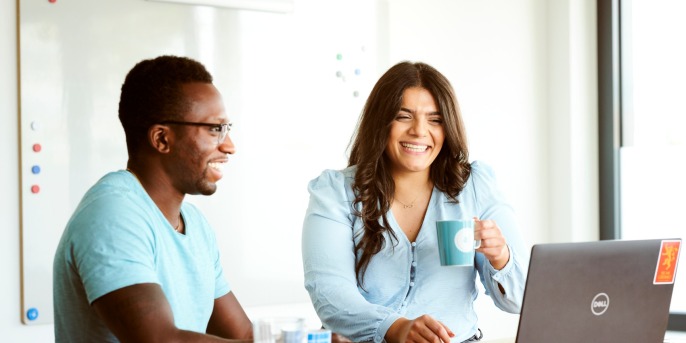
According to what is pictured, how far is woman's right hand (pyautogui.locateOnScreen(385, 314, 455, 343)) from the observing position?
172 cm

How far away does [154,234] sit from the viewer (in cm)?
157

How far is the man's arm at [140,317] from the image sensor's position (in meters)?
1.41

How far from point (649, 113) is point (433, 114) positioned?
6.56 feet

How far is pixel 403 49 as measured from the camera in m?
3.69

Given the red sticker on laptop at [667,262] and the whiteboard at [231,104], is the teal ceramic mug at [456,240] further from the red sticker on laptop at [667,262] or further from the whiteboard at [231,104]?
the whiteboard at [231,104]

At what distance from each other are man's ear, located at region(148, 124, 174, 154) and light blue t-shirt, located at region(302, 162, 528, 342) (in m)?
0.55

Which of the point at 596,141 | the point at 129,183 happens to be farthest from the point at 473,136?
the point at 129,183

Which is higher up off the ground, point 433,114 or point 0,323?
point 433,114

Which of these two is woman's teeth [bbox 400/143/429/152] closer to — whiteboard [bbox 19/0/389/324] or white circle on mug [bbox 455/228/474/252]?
white circle on mug [bbox 455/228/474/252]

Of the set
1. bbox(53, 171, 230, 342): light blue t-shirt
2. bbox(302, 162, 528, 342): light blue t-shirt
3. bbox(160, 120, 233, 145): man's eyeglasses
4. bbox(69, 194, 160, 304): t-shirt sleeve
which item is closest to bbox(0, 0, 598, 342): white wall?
bbox(302, 162, 528, 342): light blue t-shirt

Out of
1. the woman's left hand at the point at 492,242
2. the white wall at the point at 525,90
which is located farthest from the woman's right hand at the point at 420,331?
the white wall at the point at 525,90

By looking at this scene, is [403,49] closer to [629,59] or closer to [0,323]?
[629,59]

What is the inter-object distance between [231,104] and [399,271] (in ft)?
4.83

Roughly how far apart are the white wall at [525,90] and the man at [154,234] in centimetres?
206
